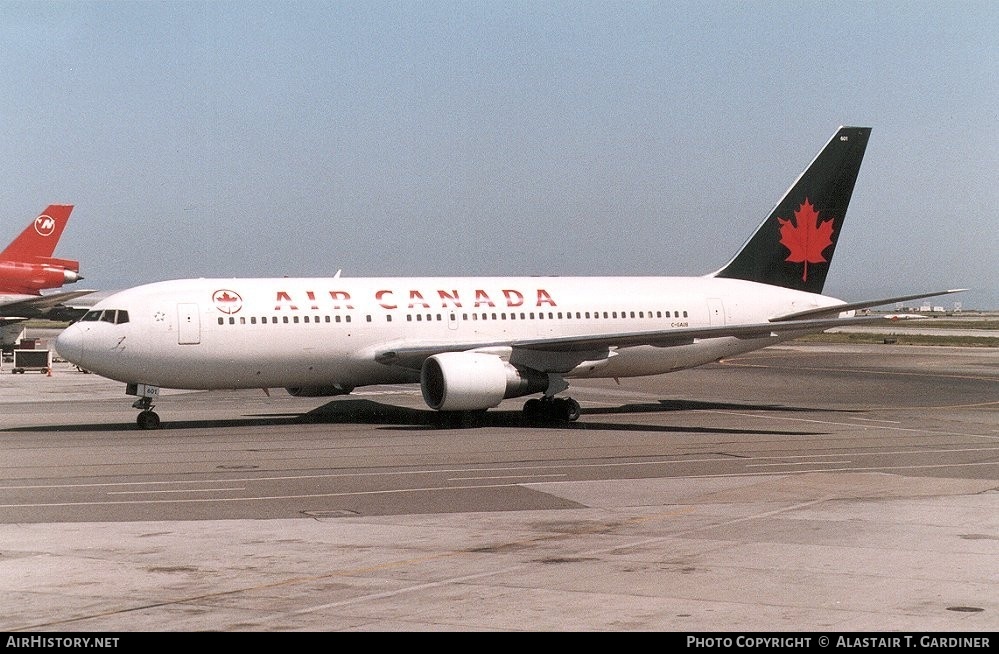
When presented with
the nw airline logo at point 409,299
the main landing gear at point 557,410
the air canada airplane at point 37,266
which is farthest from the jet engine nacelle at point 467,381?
the air canada airplane at point 37,266

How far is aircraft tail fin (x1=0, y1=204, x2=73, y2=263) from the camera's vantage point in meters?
77.4

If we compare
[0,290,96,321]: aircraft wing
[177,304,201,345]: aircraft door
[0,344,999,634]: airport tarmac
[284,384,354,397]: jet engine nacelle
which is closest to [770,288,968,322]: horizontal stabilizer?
[0,344,999,634]: airport tarmac

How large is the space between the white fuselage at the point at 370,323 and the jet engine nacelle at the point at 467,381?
1.29 m

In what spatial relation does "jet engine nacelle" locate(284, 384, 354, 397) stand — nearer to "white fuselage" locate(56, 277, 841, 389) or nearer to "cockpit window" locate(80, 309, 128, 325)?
"white fuselage" locate(56, 277, 841, 389)

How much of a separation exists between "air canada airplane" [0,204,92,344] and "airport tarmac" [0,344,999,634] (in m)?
42.6

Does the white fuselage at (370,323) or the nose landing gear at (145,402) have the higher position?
the white fuselage at (370,323)

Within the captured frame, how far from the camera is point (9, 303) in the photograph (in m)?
71.2

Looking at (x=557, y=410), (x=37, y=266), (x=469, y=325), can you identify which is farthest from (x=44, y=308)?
(x=557, y=410)

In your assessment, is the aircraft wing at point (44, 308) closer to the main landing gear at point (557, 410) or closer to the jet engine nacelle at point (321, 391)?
the jet engine nacelle at point (321, 391)

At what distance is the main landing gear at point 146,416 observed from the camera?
3266cm

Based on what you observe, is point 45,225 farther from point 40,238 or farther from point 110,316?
point 110,316
